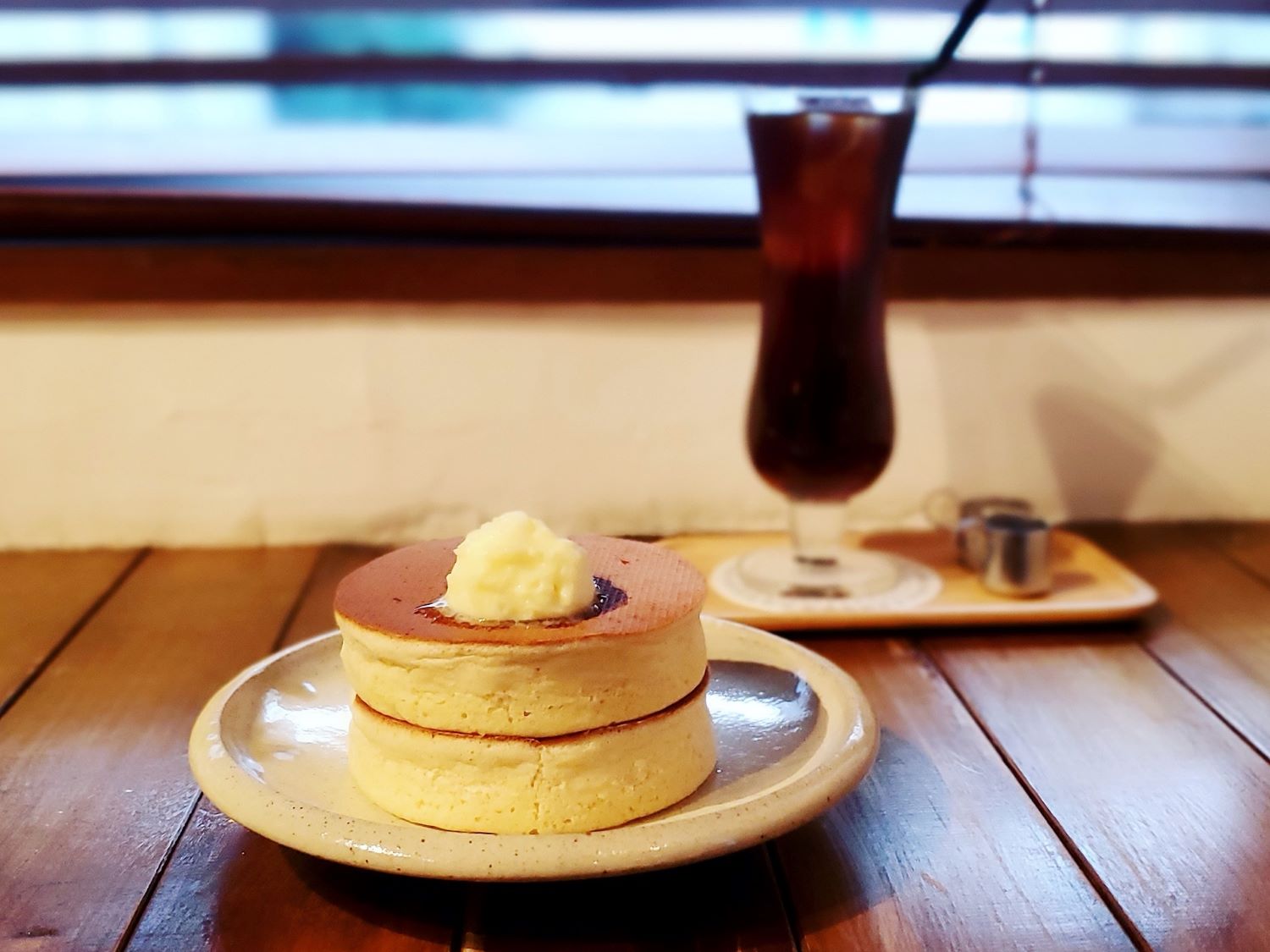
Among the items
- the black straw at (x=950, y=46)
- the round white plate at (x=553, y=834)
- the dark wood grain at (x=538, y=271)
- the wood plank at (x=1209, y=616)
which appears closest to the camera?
the round white plate at (x=553, y=834)

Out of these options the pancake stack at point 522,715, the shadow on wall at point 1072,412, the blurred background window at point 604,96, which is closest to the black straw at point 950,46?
the blurred background window at point 604,96

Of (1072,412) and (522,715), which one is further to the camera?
(1072,412)

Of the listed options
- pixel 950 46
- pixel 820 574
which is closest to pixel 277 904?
pixel 820 574

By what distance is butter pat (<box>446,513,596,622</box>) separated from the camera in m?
0.66

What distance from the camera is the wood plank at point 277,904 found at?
60cm

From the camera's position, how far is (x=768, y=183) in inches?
43.3

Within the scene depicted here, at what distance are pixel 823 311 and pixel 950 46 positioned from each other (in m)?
0.27

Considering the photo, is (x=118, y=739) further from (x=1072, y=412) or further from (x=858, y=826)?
(x=1072, y=412)

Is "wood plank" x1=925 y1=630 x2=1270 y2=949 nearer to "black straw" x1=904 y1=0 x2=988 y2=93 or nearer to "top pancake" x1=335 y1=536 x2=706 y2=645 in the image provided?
"top pancake" x1=335 y1=536 x2=706 y2=645

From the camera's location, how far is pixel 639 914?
623 mm

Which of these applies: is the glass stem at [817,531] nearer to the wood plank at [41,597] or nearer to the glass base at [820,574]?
the glass base at [820,574]

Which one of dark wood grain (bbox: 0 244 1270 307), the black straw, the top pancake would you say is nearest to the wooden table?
the top pancake

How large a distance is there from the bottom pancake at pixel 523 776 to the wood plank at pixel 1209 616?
0.46 metres

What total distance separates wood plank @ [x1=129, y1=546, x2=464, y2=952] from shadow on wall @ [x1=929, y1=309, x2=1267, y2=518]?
3.15 feet
